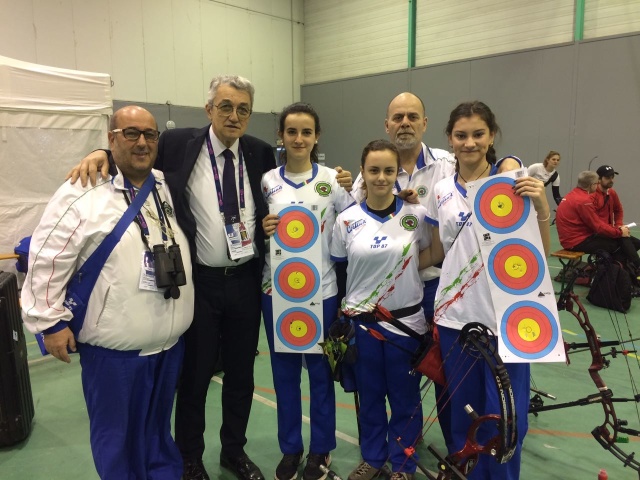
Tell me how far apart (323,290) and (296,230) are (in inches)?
13.4

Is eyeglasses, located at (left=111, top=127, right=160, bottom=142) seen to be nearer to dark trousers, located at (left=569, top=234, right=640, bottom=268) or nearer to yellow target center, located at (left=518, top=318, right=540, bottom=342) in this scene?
yellow target center, located at (left=518, top=318, right=540, bottom=342)

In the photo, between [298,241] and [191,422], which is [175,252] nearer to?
[298,241]

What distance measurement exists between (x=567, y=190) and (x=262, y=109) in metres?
7.85

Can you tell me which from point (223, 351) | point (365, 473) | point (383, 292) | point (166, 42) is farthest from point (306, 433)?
point (166, 42)

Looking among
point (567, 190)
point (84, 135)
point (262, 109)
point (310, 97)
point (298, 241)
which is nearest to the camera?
point (298, 241)

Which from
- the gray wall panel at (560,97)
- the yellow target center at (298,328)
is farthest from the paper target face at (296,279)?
the gray wall panel at (560,97)

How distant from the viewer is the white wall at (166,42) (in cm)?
902

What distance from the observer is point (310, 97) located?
1362cm

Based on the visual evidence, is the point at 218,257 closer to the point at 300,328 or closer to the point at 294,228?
the point at 294,228

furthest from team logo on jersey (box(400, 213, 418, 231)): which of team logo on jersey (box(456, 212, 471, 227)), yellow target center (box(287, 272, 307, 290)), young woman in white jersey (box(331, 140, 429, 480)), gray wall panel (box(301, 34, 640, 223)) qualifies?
gray wall panel (box(301, 34, 640, 223))

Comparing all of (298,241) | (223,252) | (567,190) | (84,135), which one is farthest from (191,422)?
(567,190)

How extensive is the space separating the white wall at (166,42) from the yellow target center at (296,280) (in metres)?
9.15

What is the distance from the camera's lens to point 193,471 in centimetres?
240

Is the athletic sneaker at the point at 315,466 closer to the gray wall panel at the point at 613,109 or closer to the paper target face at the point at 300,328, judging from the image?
the paper target face at the point at 300,328
